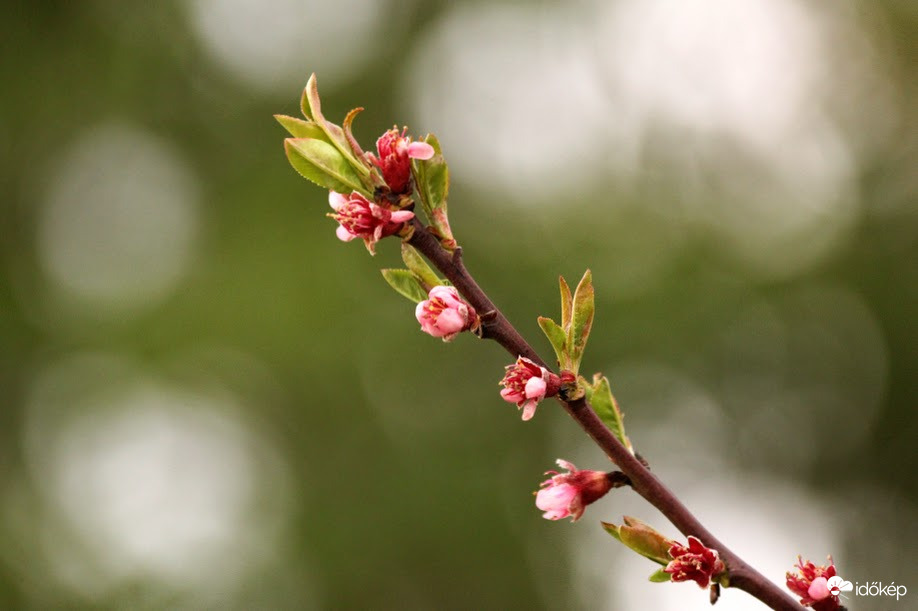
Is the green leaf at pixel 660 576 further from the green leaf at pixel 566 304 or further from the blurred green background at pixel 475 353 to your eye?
the blurred green background at pixel 475 353

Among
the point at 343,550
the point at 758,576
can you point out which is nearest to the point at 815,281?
the point at 343,550

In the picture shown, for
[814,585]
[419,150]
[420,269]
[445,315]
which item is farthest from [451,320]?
[814,585]

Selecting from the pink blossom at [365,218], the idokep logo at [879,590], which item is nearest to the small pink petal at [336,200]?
the pink blossom at [365,218]

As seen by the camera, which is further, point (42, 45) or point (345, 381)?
point (42, 45)

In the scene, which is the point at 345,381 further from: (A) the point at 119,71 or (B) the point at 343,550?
(A) the point at 119,71

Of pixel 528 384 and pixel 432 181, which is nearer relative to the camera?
pixel 528 384

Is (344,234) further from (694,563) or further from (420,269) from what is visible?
(694,563)

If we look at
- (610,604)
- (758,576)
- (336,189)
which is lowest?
(758,576)
